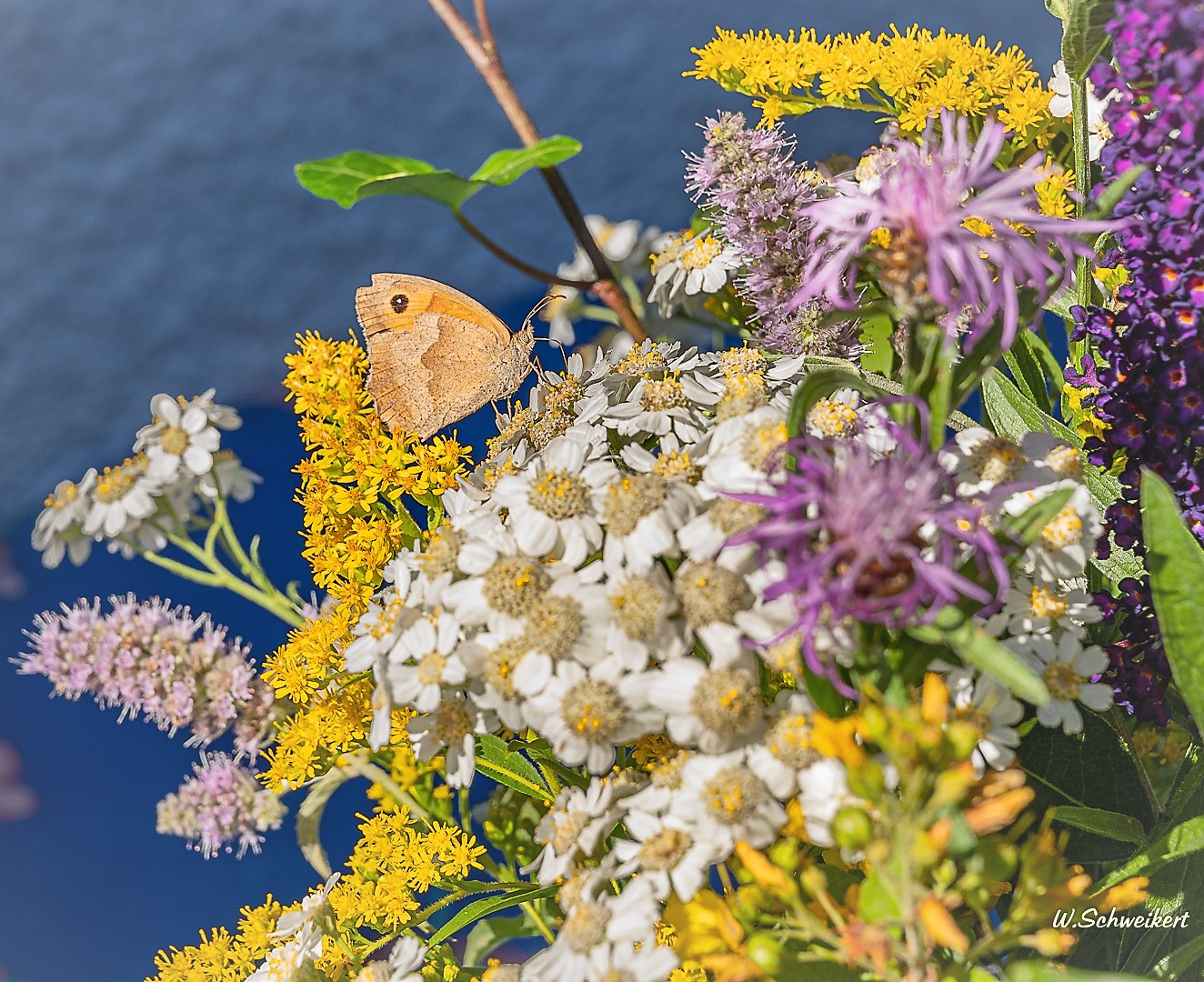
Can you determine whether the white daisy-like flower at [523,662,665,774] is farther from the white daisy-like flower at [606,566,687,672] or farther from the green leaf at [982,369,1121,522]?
the green leaf at [982,369,1121,522]

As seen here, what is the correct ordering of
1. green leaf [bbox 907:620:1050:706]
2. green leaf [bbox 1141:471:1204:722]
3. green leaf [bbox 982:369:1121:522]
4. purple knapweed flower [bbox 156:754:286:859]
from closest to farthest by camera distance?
green leaf [bbox 907:620:1050:706] < green leaf [bbox 1141:471:1204:722] < green leaf [bbox 982:369:1121:522] < purple knapweed flower [bbox 156:754:286:859]

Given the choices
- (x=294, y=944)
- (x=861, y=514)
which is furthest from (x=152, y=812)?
(x=861, y=514)

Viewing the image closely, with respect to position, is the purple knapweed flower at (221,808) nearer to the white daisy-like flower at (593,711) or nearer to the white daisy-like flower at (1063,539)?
the white daisy-like flower at (593,711)

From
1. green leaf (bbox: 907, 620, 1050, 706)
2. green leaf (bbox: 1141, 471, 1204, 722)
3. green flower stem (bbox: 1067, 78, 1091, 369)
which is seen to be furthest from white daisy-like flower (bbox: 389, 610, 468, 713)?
green flower stem (bbox: 1067, 78, 1091, 369)

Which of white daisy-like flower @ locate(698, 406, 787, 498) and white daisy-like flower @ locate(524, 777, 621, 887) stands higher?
white daisy-like flower @ locate(698, 406, 787, 498)

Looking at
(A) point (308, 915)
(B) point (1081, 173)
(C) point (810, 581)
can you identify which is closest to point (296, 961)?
(A) point (308, 915)

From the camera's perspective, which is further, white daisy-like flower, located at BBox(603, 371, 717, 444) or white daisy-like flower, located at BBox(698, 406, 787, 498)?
white daisy-like flower, located at BBox(603, 371, 717, 444)
